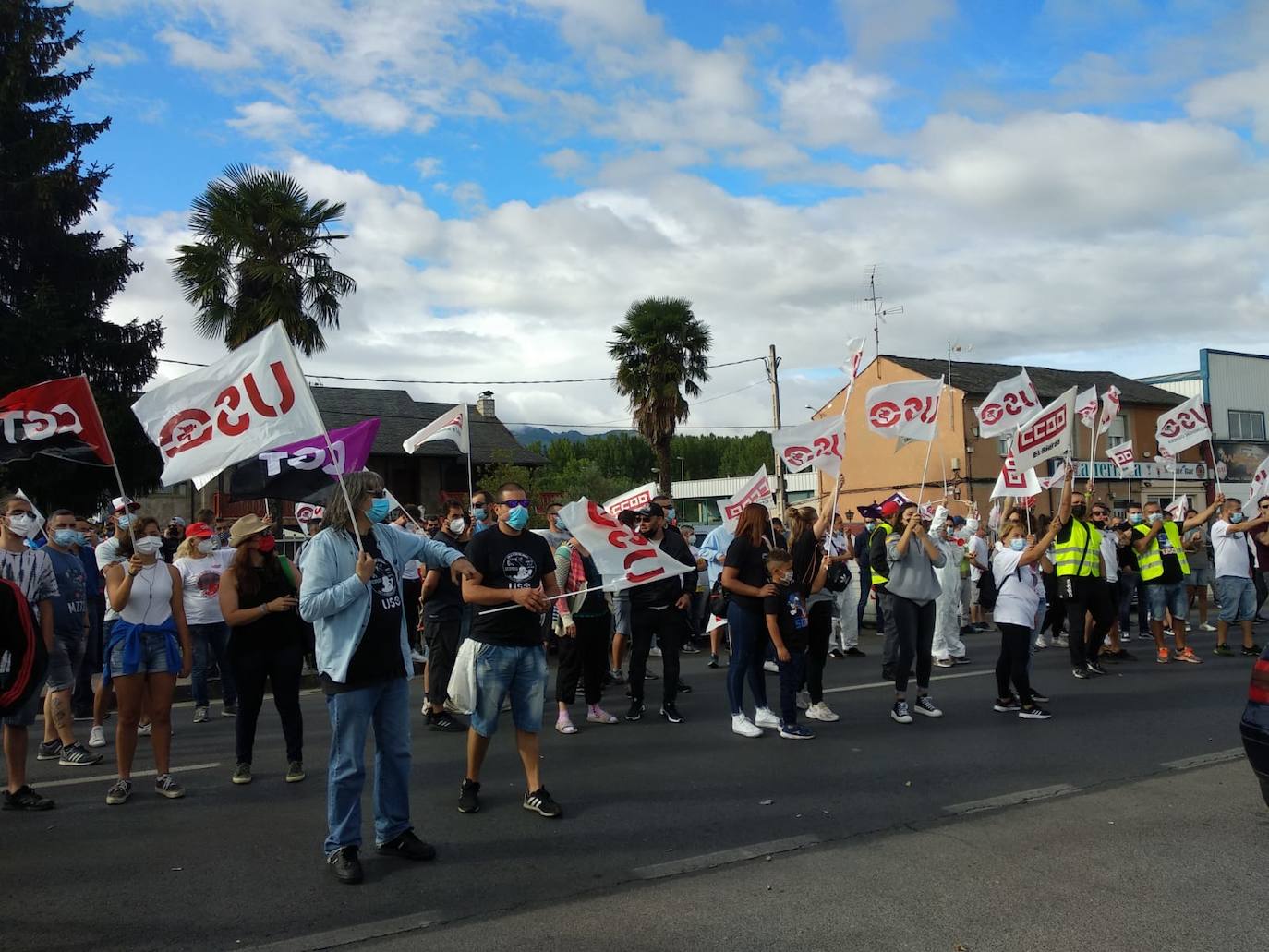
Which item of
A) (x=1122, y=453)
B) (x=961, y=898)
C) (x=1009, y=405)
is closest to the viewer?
(x=961, y=898)

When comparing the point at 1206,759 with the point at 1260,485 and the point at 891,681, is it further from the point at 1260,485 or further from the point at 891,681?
the point at 1260,485

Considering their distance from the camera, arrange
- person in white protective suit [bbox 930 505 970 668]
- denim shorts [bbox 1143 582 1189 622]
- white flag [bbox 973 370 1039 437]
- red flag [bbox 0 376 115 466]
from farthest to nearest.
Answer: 1. white flag [bbox 973 370 1039 437]
2. denim shorts [bbox 1143 582 1189 622]
3. person in white protective suit [bbox 930 505 970 668]
4. red flag [bbox 0 376 115 466]

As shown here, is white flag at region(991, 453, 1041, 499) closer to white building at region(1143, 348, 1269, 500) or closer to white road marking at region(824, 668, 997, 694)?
white road marking at region(824, 668, 997, 694)

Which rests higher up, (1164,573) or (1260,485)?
(1260,485)

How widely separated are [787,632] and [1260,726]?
3.36 meters

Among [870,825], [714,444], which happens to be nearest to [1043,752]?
[870,825]

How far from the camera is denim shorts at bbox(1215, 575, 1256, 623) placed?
12031 mm

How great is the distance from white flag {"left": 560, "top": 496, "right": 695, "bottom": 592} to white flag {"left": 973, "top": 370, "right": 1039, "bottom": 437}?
8.86 meters

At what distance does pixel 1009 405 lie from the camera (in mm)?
14500

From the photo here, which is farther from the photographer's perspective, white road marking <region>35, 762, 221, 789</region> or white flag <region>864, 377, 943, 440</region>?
white flag <region>864, 377, 943, 440</region>

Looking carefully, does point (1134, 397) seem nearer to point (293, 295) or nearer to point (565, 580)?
point (293, 295)

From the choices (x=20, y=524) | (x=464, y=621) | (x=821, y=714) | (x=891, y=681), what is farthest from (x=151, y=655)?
(x=891, y=681)

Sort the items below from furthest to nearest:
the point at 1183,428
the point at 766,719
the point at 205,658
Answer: the point at 1183,428
the point at 205,658
the point at 766,719

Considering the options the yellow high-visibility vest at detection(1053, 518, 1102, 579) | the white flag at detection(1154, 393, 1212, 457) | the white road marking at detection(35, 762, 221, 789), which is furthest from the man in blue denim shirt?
the white flag at detection(1154, 393, 1212, 457)
